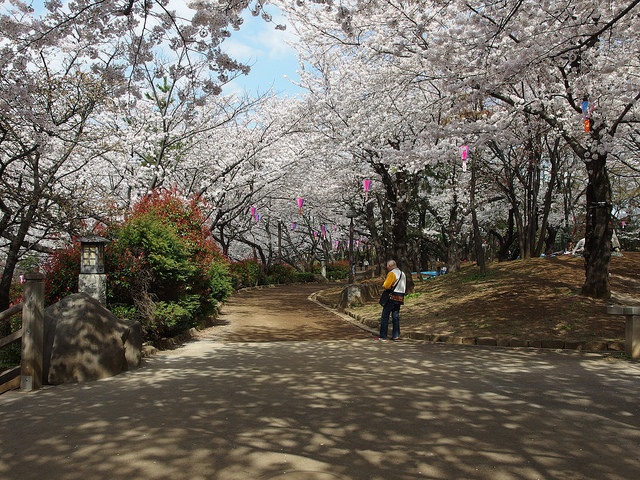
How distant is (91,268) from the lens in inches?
336

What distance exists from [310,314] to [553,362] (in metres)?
9.40

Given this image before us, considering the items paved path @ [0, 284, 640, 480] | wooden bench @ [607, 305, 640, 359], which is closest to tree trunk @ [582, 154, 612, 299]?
wooden bench @ [607, 305, 640, 359]

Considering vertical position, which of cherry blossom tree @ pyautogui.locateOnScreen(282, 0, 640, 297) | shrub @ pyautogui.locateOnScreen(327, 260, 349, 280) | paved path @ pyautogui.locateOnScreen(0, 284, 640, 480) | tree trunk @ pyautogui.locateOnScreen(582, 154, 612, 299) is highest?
cherry blossom tree @ pyautogui.locateOnScreen(282, 0, 640, 297)

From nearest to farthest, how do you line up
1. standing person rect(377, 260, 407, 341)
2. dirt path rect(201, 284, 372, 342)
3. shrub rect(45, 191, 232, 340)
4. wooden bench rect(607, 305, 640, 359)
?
1. wooden bench rect(607, 305, 640, 359)
2. shrub rect(45, 191, 232, 340)
3. standing person rect(377, 260, 407, 341)
4. dirt path rect(201, 284, 372, 342)

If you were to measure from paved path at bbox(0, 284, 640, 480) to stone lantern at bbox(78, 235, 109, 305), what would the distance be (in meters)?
2.20

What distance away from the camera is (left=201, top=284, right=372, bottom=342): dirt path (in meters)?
11.6

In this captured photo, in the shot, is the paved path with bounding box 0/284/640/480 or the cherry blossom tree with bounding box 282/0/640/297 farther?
the cherry blossom tree with bounding box 282/0/640/297

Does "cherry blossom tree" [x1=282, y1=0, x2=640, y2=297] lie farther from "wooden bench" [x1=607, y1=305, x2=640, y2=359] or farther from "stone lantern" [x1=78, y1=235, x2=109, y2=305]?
"stone lantern" [x1=78, y1=235, x2=109, y2=305]

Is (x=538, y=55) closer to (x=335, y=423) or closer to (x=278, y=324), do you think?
(x=335, y=423)

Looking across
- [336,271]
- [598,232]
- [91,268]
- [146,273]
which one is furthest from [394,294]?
[336,271]

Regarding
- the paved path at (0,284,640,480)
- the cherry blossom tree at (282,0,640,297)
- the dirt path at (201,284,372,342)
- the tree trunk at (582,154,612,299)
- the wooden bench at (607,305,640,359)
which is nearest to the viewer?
the paved path at (0,284,640,480)

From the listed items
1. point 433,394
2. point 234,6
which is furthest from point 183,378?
point 234,6

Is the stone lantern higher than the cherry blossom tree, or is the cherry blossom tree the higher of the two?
the cherry blossom tree

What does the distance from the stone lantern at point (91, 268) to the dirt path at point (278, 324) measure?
131 inches
